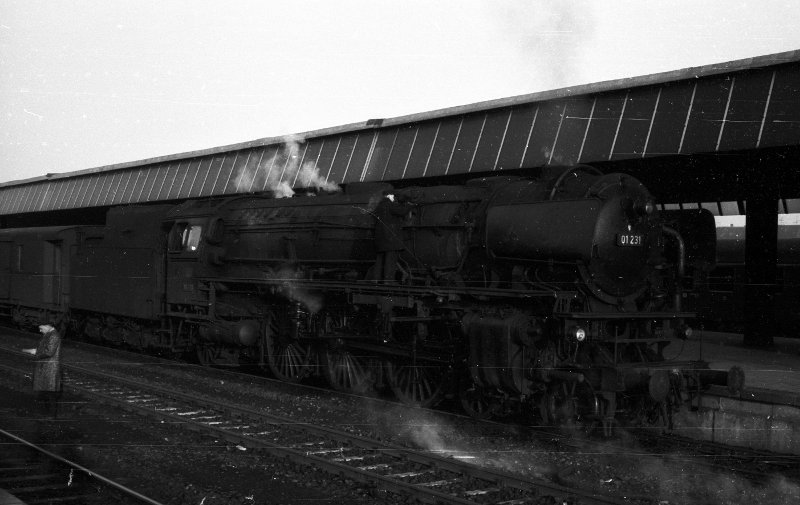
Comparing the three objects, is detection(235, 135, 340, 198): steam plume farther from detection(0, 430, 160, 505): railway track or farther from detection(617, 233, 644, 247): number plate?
detection(0, 430, 160, 505): railway track

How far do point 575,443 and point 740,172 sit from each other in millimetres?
7063

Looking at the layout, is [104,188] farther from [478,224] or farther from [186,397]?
[478,224]

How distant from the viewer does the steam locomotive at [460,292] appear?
9312mm

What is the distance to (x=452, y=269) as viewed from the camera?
35.8ft

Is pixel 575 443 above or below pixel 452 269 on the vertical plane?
below

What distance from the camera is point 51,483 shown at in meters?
7.51

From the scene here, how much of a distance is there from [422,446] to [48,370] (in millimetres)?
5445

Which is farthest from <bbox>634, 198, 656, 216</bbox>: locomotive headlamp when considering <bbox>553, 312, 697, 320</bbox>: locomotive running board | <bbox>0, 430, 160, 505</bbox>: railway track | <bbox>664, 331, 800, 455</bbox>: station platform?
<bbox>0, 430, 160, 505</bbox>: railway track

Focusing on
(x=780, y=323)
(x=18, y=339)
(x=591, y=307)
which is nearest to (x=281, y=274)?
(x=591, y=307)

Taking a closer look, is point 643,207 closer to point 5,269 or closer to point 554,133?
point 554,133

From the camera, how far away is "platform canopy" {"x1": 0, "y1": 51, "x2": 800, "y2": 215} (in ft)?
37.2

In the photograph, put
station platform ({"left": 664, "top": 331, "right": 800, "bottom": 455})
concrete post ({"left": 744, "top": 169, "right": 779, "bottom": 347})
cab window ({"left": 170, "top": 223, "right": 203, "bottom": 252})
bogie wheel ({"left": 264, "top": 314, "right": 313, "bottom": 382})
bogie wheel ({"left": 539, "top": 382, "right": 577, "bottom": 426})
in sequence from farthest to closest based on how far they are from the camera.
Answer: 1. concrete post ({"left": 744, "top": 169, "right": 779, "bottom": 347})
2. cab window ({"left": 170, "top": 223, "right": 203, "bottom": 252})
3. bogie wheel ({"left": 264, "top": 314, "right": 313, "bottom": 382})
4. station platform ({"left": 664, "top": 331, "right": 800, "bottom": 455})
5. bogie wheel ({"left": 539, "top": 382, "right": 577, "bottom": 426})

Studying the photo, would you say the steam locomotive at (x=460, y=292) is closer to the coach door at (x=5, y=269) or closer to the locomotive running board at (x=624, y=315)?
the locomotive running board at (x=624, y=315)

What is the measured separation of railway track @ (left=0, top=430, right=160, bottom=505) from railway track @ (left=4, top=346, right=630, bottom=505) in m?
1.97
